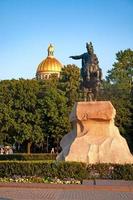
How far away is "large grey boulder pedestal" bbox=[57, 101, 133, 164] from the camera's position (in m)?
22.1

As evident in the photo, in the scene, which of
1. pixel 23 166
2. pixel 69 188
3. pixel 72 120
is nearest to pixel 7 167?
pixel 23 166

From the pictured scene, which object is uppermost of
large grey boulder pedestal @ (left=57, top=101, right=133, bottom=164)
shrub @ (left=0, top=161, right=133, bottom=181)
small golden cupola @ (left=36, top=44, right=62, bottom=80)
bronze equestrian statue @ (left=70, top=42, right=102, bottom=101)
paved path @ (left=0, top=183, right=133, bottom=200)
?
small golden cupola @ (left=36, top=44, right=62, bottom=80)

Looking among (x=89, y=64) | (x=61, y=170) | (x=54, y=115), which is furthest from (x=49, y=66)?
(x=61, y=170)

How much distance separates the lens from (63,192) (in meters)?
16.1

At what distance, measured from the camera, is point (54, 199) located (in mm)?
14211

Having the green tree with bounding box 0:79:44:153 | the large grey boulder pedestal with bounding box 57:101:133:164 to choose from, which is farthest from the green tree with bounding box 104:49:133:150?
the large grey boulder pedestal with bounding box 57:101:133:164

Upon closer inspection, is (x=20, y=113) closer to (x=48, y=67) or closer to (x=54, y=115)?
(x=54, y=115)

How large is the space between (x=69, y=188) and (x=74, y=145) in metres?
5.45

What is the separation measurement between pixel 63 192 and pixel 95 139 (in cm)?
694

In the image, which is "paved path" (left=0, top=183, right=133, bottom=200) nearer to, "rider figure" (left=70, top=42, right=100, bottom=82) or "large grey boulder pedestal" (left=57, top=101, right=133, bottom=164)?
"large grey boulder pedestal" (left=57, top=101, right=133, bottom=164)

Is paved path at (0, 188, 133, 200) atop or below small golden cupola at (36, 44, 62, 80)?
below

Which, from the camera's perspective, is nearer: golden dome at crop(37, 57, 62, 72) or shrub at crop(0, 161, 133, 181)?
shrub at crop(0, 161, 133, 181)

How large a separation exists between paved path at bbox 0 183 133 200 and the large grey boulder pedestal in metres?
4.89

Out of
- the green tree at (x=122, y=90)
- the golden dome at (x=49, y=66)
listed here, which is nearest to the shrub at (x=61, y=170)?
the green tree at (x=122, y=90)
